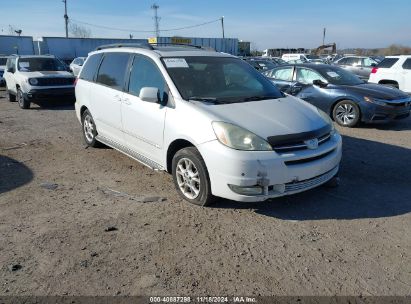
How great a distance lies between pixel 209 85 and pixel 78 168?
102 inches

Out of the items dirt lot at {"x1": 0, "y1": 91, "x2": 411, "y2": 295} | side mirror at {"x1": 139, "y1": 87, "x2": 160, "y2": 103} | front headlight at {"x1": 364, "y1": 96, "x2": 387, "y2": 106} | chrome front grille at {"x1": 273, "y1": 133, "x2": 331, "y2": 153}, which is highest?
side mirror at {"x1": 139, "y1": 87, "x2": 160, "y2": 103}

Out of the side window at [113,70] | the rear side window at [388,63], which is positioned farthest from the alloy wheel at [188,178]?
the rear side window at [388,63]

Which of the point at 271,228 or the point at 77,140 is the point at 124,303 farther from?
the point at 77,140

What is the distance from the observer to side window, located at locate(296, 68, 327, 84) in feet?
32.2

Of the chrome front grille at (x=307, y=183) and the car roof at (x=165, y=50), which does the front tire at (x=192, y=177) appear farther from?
the car roof at (x=165, y=50)

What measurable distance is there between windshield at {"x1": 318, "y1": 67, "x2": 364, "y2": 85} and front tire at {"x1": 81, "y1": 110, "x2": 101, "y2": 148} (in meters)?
6.05

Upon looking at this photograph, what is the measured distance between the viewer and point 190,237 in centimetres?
378

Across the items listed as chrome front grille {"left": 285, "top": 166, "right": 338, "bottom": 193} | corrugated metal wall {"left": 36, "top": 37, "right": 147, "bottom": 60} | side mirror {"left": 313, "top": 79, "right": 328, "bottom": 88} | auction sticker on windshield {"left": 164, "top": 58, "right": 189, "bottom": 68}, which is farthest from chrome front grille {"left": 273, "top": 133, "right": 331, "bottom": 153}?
corrugated metal wall {"left": 36, "top": 37, "right": 147, "bottom": 60}

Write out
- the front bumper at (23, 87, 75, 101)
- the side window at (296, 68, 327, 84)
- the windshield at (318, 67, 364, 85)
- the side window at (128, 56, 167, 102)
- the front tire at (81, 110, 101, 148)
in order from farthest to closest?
the front bumper at (23, 87, 75, 101) < the side window at (296, 68, 327, 84) < the windshield at (318, 67, 364, 85) < the front tire at (81, 110, 101, 148) < the side window at (128, 56, 167, 102)

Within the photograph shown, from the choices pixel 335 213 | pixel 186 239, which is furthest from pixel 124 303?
pixel 335 213

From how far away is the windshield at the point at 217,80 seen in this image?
474 centimetres

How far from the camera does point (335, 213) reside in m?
4.26

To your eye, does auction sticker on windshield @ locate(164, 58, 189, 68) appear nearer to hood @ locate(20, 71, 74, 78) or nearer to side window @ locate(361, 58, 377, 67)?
hood @ locate(20, 71, 74, 78)

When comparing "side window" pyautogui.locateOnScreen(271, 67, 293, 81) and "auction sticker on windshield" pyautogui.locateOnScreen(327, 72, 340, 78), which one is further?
"side window" pyautogui.locateOnScreen(271, 67, 293, 81)
